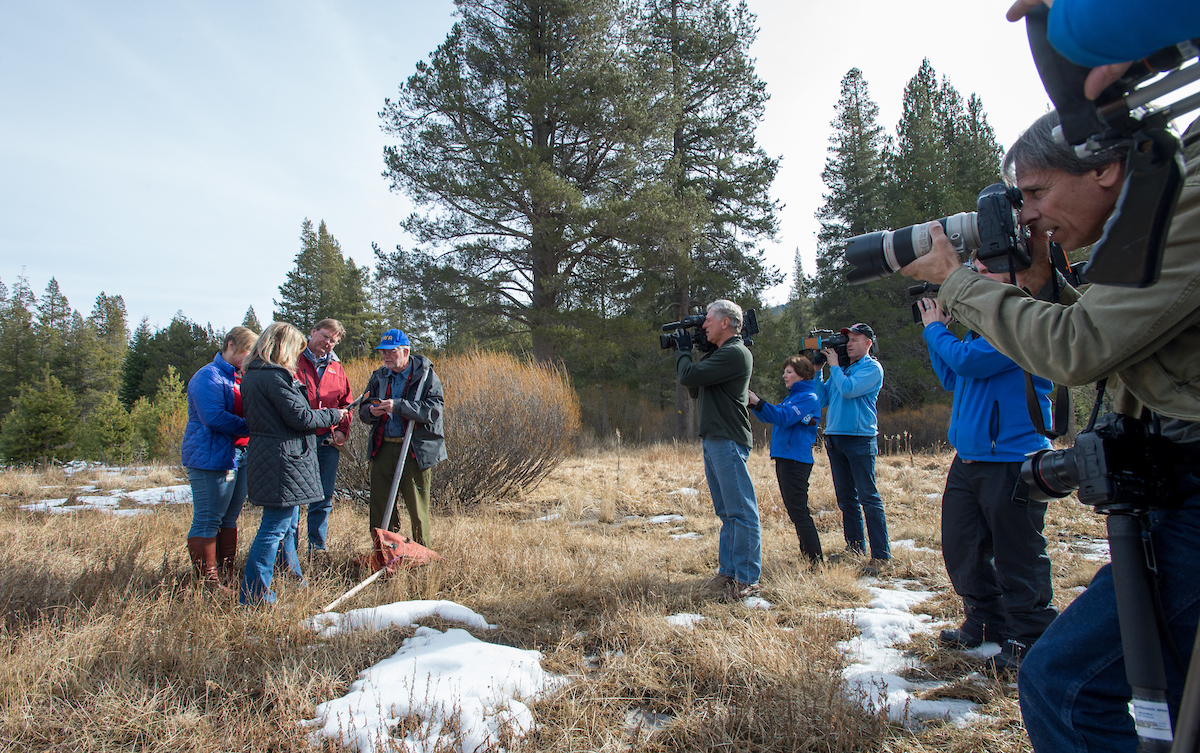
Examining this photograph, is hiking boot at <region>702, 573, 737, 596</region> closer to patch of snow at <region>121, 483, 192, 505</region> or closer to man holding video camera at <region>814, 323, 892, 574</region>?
man holding video camera at <region>814, 323, 892, 574</region>

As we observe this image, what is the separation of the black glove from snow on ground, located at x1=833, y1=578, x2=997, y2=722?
1.88 metres

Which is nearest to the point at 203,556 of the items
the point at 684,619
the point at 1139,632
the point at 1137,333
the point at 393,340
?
the point at 393,340

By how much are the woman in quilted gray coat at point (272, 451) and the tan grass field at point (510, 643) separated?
11.4 inches

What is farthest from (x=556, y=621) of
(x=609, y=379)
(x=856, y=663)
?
(x=609, y=379)

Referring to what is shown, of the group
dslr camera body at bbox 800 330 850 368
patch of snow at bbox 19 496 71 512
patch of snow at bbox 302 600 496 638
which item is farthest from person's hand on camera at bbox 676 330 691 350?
patch of snow at bbox 19 496 71 512

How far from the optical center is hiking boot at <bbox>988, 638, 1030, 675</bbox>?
2.59 meters

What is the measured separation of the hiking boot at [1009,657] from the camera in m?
2.59

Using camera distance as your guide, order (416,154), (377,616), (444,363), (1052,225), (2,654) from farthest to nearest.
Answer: (416,154)
(444,363)
(377,616)
(2,654)
(1052,225)

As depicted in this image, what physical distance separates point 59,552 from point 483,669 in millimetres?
3794

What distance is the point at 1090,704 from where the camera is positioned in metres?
1.17

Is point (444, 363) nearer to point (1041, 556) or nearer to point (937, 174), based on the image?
point (1041, 556)

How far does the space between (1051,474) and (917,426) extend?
19609 millimetres

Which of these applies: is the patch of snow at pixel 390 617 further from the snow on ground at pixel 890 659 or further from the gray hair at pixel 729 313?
the gray hair at pixel 729 313

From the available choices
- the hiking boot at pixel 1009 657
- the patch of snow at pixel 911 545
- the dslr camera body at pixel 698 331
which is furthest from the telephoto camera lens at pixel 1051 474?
the patch of snow at pixel 911 545
